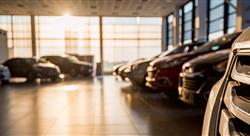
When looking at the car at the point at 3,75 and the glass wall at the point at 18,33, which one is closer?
the car at the point at 3,75

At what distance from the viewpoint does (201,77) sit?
4.24 meters

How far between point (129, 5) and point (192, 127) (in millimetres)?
12208

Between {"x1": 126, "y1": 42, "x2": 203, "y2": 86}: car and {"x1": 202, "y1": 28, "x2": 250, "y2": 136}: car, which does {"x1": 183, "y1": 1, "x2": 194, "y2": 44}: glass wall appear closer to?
{"x1": 126, "y1": 42, "x2": 203, "y2": 86}: car

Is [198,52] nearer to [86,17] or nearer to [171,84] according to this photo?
[171,84]

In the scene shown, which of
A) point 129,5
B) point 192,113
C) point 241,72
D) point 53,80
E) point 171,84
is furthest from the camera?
point 129,5

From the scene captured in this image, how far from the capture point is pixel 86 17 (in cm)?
2052

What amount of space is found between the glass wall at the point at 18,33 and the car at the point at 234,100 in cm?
2041

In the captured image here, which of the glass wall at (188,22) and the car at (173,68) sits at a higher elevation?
the glass wall at (188,22)

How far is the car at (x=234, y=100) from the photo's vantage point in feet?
3.88

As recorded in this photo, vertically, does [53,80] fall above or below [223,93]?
below

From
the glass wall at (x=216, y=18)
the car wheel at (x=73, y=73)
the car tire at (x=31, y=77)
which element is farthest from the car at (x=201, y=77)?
the car wheel at (x=73, y=73)

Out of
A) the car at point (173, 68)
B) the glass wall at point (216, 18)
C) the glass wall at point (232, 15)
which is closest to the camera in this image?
the car at point (173, 68)

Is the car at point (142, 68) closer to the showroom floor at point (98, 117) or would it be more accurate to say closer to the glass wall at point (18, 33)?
the showroom floor at point (98, 117)

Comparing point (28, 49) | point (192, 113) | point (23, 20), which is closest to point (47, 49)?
point (28, 49)
